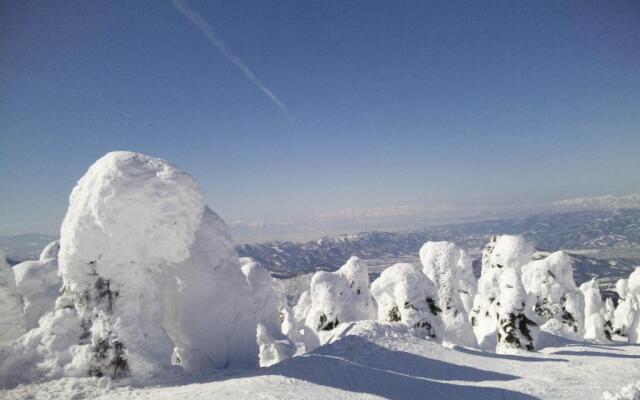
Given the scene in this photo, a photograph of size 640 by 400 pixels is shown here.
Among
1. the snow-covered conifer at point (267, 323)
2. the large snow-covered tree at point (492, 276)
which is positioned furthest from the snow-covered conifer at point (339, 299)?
the large snow-covered tree at point (492, 276)

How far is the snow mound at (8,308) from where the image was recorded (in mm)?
13831

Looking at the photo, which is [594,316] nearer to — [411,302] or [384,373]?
[411,302]

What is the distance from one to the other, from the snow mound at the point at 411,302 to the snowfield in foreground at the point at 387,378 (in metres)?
4.68

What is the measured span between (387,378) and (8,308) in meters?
14.2

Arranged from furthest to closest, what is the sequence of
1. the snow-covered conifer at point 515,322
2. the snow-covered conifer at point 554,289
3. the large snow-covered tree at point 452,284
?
the snow-covered conifer at point 554,289 < the large snow-covered tree at point 452,284 < the snow-covered conifer at point 515,322

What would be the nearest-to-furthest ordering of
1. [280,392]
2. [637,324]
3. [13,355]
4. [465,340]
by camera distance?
[280,392] → [13,355] → [465,340] → [637,324]

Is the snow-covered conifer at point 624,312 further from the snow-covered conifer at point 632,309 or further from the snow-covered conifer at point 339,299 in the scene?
the snow-covered conifer at point 339,299

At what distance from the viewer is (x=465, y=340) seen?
105 feet

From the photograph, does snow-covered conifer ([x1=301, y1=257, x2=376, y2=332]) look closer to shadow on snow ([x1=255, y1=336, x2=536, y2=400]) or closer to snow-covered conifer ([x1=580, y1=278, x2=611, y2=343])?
shadow on snow ([x1=255, y1=336, x2=536, y2=400])

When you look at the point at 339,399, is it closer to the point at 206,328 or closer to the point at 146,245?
the point at 206,328

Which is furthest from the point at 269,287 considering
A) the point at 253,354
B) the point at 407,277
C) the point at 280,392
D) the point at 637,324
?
the point at 637,324

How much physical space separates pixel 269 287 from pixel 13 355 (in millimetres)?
18613

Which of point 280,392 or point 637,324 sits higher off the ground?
point 280,392

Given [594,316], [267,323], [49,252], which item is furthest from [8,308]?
[594,316]
